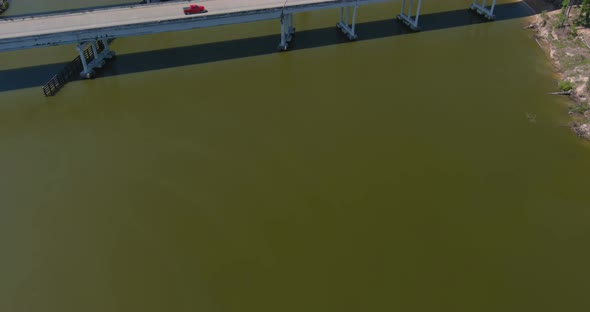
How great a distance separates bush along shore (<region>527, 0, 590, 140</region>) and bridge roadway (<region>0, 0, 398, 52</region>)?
16.2 metres

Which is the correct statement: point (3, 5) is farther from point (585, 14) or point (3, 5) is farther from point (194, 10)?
point (585, 14)

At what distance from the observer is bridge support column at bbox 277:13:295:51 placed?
3872 cm

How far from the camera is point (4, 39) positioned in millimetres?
33750

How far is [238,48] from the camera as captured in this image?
39938 mm

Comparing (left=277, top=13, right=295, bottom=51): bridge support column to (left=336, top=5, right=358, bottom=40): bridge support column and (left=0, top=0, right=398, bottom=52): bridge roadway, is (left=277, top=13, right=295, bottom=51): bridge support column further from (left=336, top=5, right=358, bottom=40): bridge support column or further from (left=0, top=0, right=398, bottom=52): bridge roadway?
(left=336, top=5, right=358, bottom=40): bridge support column

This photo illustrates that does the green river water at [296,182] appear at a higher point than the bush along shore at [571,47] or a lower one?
lower

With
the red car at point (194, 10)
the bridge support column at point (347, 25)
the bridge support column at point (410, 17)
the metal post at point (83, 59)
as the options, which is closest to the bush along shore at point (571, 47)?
the bridge support column at point (410, 17)

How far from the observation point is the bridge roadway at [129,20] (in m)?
34.7

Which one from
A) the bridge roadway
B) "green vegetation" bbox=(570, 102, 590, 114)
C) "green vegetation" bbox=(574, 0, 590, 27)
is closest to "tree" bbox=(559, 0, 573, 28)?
"green vegetation" bbox=(574, 0, 590, 27)

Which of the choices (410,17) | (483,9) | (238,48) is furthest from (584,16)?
(238,48)

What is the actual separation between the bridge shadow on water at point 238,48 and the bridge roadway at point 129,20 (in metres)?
2.82

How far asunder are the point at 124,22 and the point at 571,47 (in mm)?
36586

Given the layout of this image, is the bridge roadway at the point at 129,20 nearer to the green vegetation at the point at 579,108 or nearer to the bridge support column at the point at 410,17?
the bridge support column at the point at 410,17

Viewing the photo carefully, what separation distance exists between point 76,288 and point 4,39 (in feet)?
72.4
